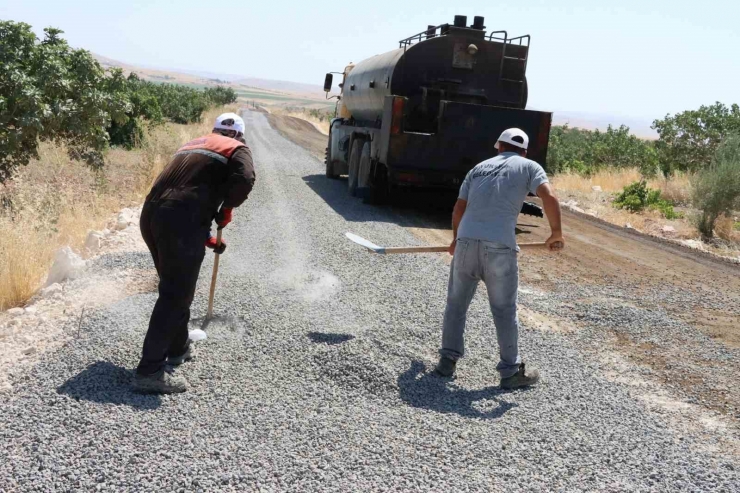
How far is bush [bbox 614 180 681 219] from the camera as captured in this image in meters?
15.4

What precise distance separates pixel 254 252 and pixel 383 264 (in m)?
1.63

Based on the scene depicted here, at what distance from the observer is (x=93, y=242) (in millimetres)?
8336

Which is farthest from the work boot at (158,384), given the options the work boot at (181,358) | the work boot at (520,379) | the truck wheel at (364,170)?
the truck wheel at (364,170)

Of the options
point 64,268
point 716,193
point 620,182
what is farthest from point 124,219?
point 620,182

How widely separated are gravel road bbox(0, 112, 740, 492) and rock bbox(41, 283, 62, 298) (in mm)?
863

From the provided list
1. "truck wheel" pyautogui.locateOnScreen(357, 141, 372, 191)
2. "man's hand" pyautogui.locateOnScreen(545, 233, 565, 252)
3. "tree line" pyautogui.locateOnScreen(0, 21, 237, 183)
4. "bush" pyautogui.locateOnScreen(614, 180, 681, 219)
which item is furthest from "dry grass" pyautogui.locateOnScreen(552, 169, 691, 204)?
"man's hand" pyautogui.locateOnScreen(545, 233, 565, 252)

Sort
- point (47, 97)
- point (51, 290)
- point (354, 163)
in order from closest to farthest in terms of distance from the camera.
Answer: point (51, 290)
point (47, 97)
point (354, 163)

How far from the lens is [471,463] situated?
3.80m

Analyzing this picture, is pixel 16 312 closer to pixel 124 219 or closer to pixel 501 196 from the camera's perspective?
pixel 124 219

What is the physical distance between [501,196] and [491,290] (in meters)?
0.67

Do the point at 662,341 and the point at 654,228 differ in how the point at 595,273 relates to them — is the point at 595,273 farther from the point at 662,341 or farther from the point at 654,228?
the point at 654,228

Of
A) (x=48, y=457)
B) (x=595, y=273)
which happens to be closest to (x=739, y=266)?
(x=595, y=273)

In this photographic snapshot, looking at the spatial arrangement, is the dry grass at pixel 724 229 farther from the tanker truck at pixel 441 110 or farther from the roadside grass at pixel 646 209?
the tanker truck at pixel 441 110

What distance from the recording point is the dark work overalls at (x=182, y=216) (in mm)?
4410
